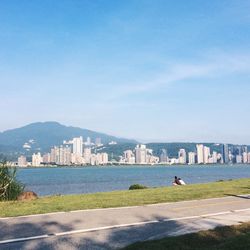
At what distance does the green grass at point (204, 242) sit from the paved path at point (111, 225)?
0.58m

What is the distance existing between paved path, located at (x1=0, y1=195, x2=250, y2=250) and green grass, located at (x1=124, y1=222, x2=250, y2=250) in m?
0.58

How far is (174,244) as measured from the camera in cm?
865

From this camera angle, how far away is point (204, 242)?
29.6ft

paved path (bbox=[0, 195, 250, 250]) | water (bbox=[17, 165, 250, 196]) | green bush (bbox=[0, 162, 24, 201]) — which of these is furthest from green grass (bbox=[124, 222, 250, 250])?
water (bbox=[17, 165, 250, 196])

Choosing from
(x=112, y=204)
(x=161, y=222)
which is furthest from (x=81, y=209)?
(x=161, y=222)

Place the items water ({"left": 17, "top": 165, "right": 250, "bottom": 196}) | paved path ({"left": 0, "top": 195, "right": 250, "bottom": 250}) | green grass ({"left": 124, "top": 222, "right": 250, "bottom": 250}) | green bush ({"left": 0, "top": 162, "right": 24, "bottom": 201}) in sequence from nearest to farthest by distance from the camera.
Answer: green grass ({"left": 124, "top": 222, "right": 250, "bottom": 250}), paved path ({"left": 0, "top": 195, "right": 250, "bottom": 250}), green bush ({"left": 0, "top": 162, "right": 24, "bottom": 201}), water ({"left": 17, "top": 165, "right": 250, "bottom": 196})

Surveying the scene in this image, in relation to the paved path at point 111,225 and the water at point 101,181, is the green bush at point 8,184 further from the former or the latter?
the water at point 101,181

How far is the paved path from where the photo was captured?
936 cm

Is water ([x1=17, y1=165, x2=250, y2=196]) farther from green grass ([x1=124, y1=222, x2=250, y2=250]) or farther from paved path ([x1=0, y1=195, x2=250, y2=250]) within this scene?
green grass ([x1=124, y1=222, x2=250, y2=250])

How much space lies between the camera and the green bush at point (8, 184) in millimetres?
19219

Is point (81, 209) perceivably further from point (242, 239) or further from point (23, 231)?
point (242, 239)

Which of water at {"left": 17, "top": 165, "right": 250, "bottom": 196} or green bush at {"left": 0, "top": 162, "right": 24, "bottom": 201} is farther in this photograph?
water at {"left": 17, "top": 165, "right": 250, "bottom": 196}

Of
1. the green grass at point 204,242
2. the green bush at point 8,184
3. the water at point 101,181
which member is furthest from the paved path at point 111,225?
the water at point 101,181

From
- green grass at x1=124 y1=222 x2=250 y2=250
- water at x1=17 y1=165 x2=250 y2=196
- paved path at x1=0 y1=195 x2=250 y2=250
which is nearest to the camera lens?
green grass at x1=124 y1=222 x2=250 y2=250
